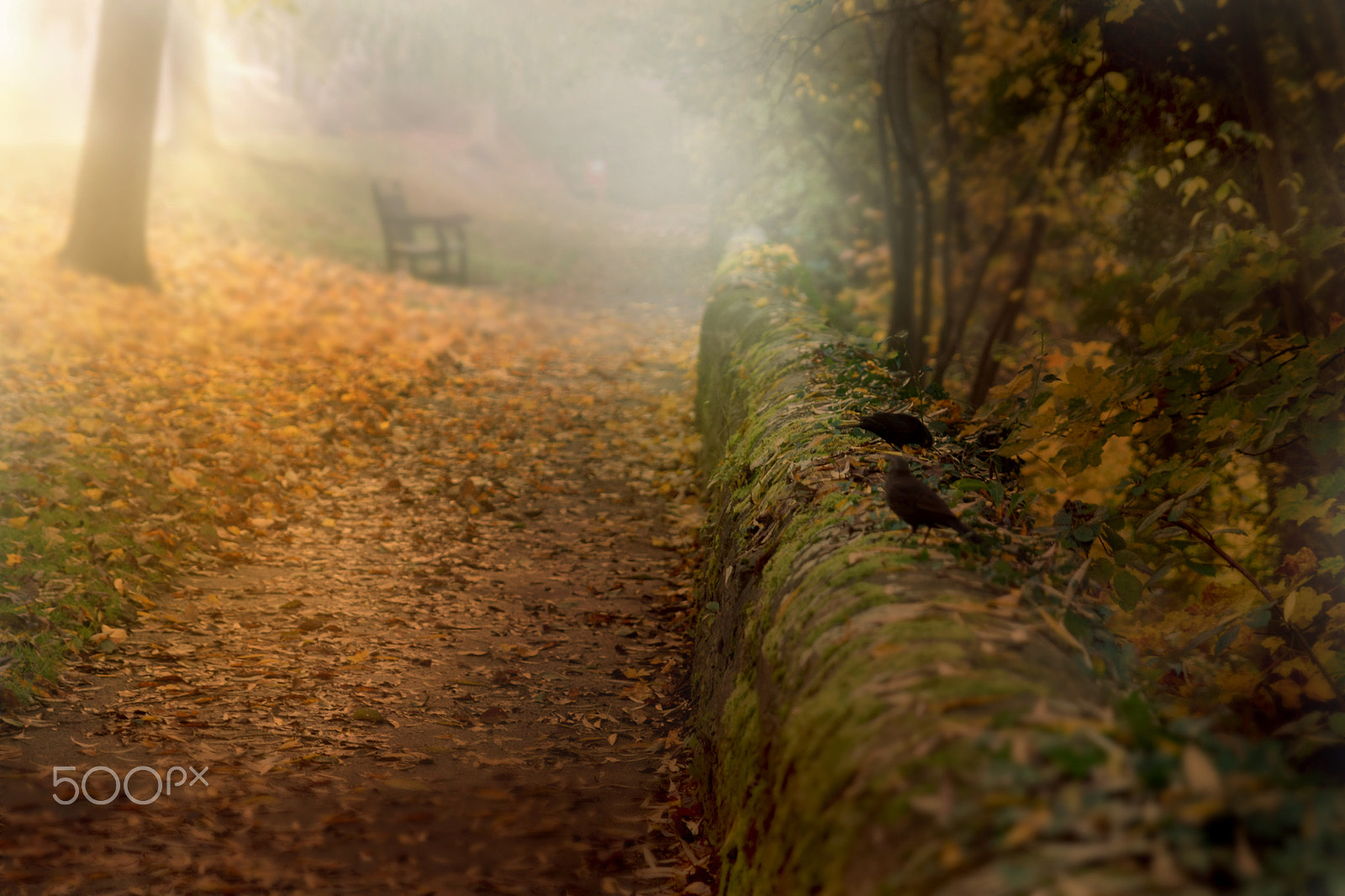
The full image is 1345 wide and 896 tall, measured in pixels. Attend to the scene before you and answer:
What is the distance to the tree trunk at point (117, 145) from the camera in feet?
35.1

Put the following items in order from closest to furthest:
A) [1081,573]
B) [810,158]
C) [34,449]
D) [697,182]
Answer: [1081,573] < [34,449] < [810,158] < [697,182]

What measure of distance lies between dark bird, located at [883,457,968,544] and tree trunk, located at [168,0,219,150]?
19968mm

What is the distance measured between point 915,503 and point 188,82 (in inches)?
828

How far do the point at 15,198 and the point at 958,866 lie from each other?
1635 cm

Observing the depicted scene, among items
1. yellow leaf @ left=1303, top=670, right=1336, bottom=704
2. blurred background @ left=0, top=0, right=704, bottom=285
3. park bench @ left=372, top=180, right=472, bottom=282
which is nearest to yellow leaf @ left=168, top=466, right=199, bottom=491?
yellow leaf @ left=1303, top=670, right=1336, bottom=704

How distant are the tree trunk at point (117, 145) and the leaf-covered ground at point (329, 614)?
853mm

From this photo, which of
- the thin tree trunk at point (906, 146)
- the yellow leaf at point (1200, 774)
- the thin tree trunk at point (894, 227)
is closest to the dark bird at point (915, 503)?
the yellow leaf at point (1200, 774)

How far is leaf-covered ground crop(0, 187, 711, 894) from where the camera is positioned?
2.89 metres

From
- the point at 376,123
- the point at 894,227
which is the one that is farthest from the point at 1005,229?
the point at 376,123

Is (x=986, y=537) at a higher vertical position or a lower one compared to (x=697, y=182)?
lower

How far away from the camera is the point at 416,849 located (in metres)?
2.82

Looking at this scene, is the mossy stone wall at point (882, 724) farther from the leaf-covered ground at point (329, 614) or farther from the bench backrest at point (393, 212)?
the bench backrest at point (393, 212)

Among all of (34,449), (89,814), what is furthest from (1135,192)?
(34,449)

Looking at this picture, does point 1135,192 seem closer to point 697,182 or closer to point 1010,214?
point 1010,214
